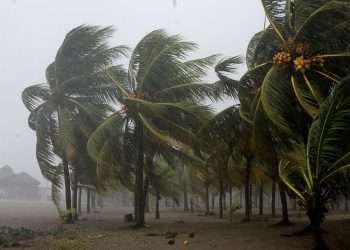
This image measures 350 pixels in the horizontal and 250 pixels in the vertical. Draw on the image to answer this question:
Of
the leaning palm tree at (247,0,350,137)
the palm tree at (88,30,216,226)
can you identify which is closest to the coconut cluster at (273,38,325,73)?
the leaning palm tree at (247,0,350,137)

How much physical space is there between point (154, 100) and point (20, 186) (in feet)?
230

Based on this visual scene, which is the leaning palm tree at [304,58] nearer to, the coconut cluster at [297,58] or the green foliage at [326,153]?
the coconut cluster at [297,58]

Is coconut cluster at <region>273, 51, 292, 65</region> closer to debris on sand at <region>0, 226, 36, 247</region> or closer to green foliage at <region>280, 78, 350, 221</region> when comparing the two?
green foliage at <region>280, 78, 350, 221</region>

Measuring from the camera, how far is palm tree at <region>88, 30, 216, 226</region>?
14837mm

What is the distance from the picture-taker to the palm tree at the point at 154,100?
14837 millimetres

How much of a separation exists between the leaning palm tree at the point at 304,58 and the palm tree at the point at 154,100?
4.11 meters

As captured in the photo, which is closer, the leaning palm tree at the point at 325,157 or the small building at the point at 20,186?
the leaning palm tree at the point at 325,157

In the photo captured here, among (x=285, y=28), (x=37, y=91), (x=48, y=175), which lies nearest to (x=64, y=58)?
(x=37, y=91)

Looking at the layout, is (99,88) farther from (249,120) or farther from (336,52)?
(336,52)

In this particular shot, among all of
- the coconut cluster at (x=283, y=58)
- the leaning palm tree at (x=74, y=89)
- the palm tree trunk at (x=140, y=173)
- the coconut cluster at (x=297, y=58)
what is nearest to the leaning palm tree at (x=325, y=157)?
the coconut cluster at (x=297, y=58)

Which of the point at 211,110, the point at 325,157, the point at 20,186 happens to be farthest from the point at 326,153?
the point at 20,186

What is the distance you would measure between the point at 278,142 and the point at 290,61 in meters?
3.01

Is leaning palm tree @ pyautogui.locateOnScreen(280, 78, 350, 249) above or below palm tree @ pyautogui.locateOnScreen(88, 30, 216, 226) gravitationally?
below

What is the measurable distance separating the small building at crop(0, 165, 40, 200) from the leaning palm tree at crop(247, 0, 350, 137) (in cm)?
7310
